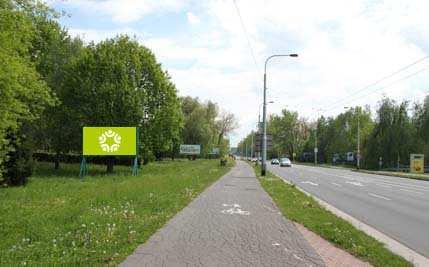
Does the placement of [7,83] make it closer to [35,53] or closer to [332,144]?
[35,53]

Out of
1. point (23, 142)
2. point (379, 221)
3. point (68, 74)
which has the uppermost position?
point (68, 74)

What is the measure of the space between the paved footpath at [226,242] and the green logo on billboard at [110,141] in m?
19.9

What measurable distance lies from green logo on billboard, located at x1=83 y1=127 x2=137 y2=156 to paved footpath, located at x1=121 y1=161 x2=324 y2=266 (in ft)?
65.2

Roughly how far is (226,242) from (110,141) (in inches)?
1023

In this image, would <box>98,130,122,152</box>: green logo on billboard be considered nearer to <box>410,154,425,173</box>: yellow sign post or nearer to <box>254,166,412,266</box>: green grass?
<box>254,166,412,266</box>: green grass

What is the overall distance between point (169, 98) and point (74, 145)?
860 centimetres

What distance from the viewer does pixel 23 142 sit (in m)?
27.8

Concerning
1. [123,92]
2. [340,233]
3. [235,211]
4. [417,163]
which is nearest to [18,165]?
[235,211]

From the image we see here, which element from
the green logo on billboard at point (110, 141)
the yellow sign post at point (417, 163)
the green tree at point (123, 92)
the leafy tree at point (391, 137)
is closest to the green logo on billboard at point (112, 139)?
the green logo on billboard at point (110, 141)

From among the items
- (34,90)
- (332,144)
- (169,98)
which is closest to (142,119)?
(169,98)

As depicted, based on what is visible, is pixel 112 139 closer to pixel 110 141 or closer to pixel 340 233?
pixel 110 141

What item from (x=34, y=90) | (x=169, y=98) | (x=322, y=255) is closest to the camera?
(x=322, y=255)

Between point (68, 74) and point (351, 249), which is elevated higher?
point (68, 74)

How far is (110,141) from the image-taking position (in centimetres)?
3478
